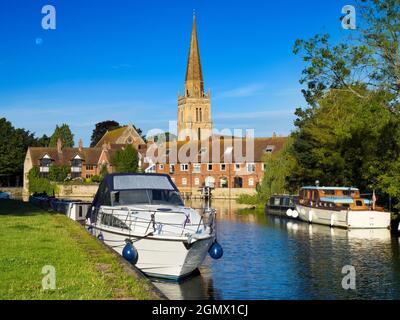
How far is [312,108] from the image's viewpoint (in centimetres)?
7188

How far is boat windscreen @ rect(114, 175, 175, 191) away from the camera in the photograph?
26.0m

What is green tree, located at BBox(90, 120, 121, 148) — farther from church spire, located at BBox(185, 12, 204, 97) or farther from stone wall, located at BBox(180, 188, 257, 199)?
stone wall, located at BBox(180, 188, 257, 199)

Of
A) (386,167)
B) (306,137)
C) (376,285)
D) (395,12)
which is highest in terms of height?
(395,12)

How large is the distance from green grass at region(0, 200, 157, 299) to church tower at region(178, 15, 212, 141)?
12449 centimetres

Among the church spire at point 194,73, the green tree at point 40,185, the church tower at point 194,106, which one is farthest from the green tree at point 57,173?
the church spire at point 194,73

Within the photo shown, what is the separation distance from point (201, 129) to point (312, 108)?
255ft

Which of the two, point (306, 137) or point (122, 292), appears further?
point (306, 137)

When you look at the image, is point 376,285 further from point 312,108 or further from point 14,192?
point 14,192

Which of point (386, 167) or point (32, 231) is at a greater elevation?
point (386, 167)

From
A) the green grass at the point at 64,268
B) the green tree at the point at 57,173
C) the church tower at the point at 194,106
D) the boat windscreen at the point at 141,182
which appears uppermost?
the church tower at the point at 194,106

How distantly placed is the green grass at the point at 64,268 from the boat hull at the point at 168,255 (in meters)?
1.97

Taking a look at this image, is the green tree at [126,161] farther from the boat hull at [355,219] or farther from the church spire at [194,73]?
the boat hull at [355,219]

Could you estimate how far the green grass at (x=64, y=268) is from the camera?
12.3 meters

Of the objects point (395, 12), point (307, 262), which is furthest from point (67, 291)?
point (395, 12)
